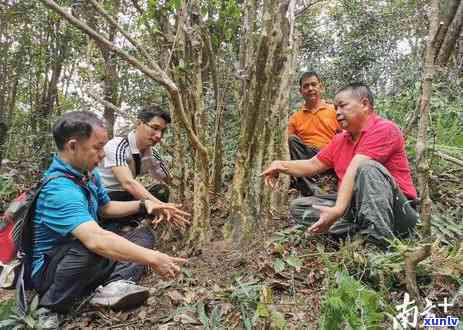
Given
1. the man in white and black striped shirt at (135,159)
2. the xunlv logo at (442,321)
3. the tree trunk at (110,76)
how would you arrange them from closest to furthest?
1. the xunlv logo at (442,321)
2. the man in white and black striped shirt at (135,159)
3. the tree trunk at (110,76)

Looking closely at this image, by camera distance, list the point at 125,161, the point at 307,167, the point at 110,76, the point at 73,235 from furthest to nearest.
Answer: the point at 110,76 → the point at 125,161 → the point at 307,167 → the point at 73,235

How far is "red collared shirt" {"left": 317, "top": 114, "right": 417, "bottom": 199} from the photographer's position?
2869 millimetres

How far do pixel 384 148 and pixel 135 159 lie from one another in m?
2.15

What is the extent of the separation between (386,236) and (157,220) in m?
1.48

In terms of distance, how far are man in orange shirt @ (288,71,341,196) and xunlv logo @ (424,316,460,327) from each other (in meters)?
2.32

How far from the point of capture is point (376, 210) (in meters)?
2.69

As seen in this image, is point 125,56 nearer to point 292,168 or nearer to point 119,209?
point 119,209

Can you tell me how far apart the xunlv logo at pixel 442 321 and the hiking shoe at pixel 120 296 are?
1583 mm

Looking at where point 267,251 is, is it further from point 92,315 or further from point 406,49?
point 406,49

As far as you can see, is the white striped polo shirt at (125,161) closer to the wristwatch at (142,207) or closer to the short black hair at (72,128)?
the wristwatch at (142,207)

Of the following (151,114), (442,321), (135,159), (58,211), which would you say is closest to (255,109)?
(151,114)

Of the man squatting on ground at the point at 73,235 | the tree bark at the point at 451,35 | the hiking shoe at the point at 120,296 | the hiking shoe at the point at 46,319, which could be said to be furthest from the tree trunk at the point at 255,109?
the tree bark at the point at 451,35

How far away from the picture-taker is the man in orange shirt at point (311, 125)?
4.29 m

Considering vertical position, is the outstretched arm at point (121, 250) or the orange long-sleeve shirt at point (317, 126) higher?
the orange long-sleeve shirt at point (317, 126)
